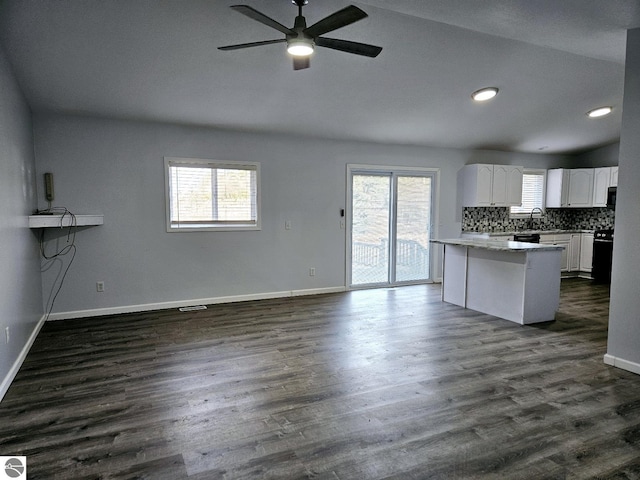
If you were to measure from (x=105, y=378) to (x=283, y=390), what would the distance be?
55.4 inches

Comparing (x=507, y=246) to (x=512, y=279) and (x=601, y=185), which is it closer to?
(x=512, y=279)

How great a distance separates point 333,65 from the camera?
154 inches

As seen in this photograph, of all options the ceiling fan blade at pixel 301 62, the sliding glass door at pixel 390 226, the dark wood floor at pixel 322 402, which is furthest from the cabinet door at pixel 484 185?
the ceiling fan blade at pixel 301 62

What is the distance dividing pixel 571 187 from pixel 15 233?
8.56 m

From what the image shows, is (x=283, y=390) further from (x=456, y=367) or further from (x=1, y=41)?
(x=1, y=41)

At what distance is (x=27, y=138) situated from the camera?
4098mm

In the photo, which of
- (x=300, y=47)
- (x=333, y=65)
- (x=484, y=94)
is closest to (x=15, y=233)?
(x=300, y=47)

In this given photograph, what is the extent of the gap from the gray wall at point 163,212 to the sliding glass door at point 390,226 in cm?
26

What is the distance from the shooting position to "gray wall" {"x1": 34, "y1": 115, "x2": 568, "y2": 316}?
4.67 metres

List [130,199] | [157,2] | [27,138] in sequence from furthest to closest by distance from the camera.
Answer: [130,199], [27,138], [157,2]

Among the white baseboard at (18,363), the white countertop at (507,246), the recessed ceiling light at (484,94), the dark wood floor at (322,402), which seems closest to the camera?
the dark wood floor at (322,402)

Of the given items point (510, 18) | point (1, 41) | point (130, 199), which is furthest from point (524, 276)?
point (1, 41)

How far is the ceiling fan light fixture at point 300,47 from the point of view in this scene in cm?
262

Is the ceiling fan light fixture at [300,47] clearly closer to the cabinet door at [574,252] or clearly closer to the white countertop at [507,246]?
the white countertop at [507,246]
